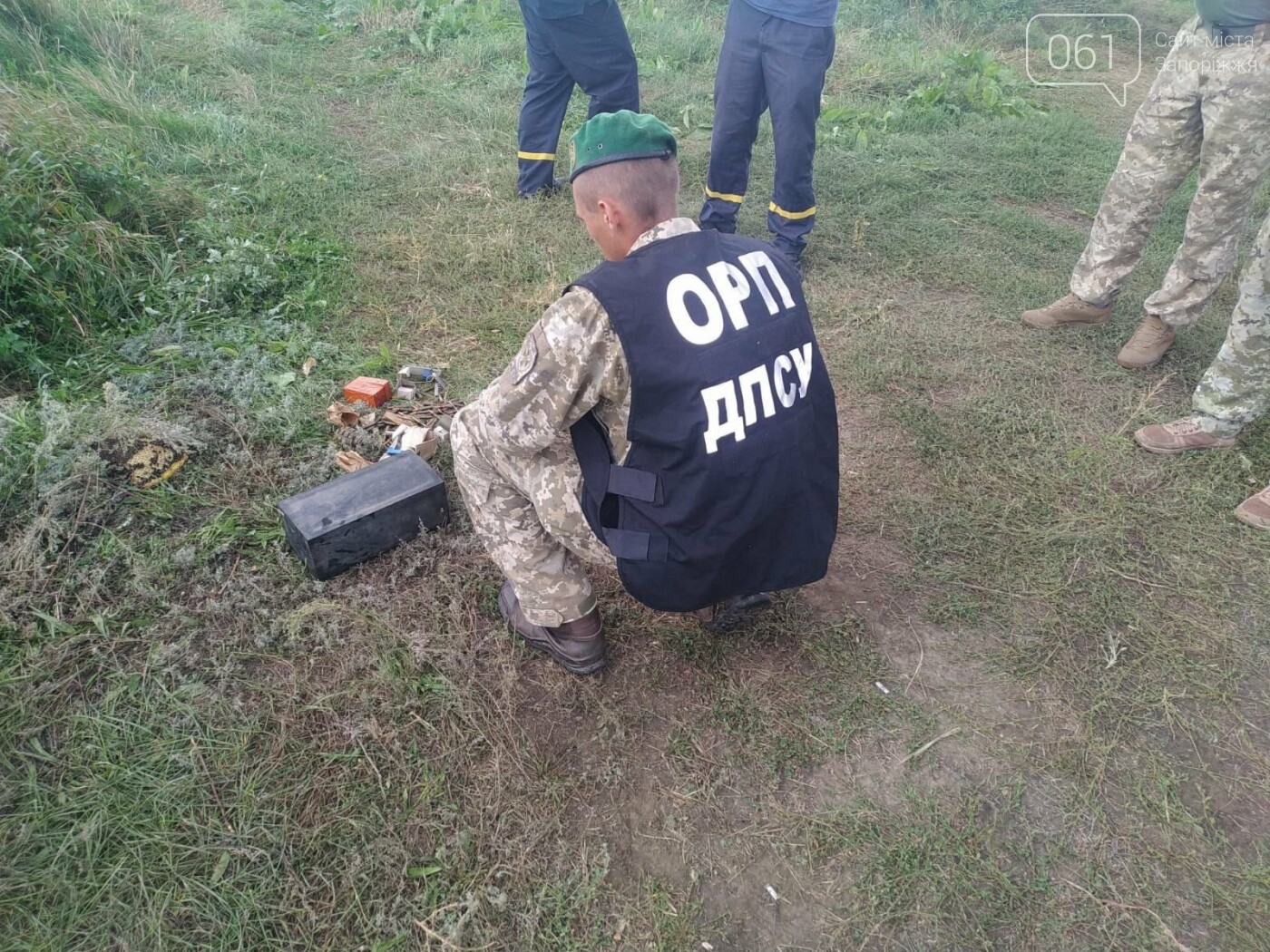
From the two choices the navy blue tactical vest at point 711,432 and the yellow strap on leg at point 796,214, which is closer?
the navy blue tactical vest at point 711,432

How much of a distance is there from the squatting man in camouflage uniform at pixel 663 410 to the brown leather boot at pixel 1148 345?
98.4 inches

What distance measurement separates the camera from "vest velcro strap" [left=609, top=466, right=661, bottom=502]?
189cm

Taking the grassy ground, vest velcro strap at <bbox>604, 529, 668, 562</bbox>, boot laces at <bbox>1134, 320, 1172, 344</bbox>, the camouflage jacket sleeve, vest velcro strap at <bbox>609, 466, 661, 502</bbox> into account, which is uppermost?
the camouflage jacket sleeve

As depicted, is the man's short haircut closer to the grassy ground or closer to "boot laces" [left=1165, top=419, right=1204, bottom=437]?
the grassy ground

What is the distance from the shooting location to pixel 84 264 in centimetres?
350

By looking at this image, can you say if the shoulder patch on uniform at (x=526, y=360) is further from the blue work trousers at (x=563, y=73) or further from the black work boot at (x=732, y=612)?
the blue work trousers at (x=563, y=73)

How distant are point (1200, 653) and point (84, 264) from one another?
4488mm

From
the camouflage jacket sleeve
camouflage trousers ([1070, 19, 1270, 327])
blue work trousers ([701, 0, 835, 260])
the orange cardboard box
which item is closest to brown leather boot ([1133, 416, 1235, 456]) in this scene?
camouflage trousers ([1070, 19, 1270, 327])

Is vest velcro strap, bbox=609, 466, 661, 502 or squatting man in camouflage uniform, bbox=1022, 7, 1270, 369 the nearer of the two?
vest velcro strap, bbox=609, 466, 661, 502

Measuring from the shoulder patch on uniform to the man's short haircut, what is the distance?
1.23 ft

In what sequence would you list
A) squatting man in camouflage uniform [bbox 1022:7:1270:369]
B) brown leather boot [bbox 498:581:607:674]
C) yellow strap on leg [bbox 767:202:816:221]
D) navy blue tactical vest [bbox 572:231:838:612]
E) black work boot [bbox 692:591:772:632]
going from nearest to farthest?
Answer: 1. navy blue tactical vest [bbox 572:231:838:612]
2. brown leather boot [bbox 498:581:607:674]
3. black work boot [bbox 692:591:772:632]
4. squatting man in camouflage uniform [bbox 1022:7:1270:369]
5. yellow strap on leg [bbox 767:202:816:221]

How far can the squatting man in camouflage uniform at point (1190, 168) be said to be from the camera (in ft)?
10.5

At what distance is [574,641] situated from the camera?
2281 mm

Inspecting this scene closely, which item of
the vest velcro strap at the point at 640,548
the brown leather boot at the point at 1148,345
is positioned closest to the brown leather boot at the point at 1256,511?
the brown leather boot at the point at 1148,345
